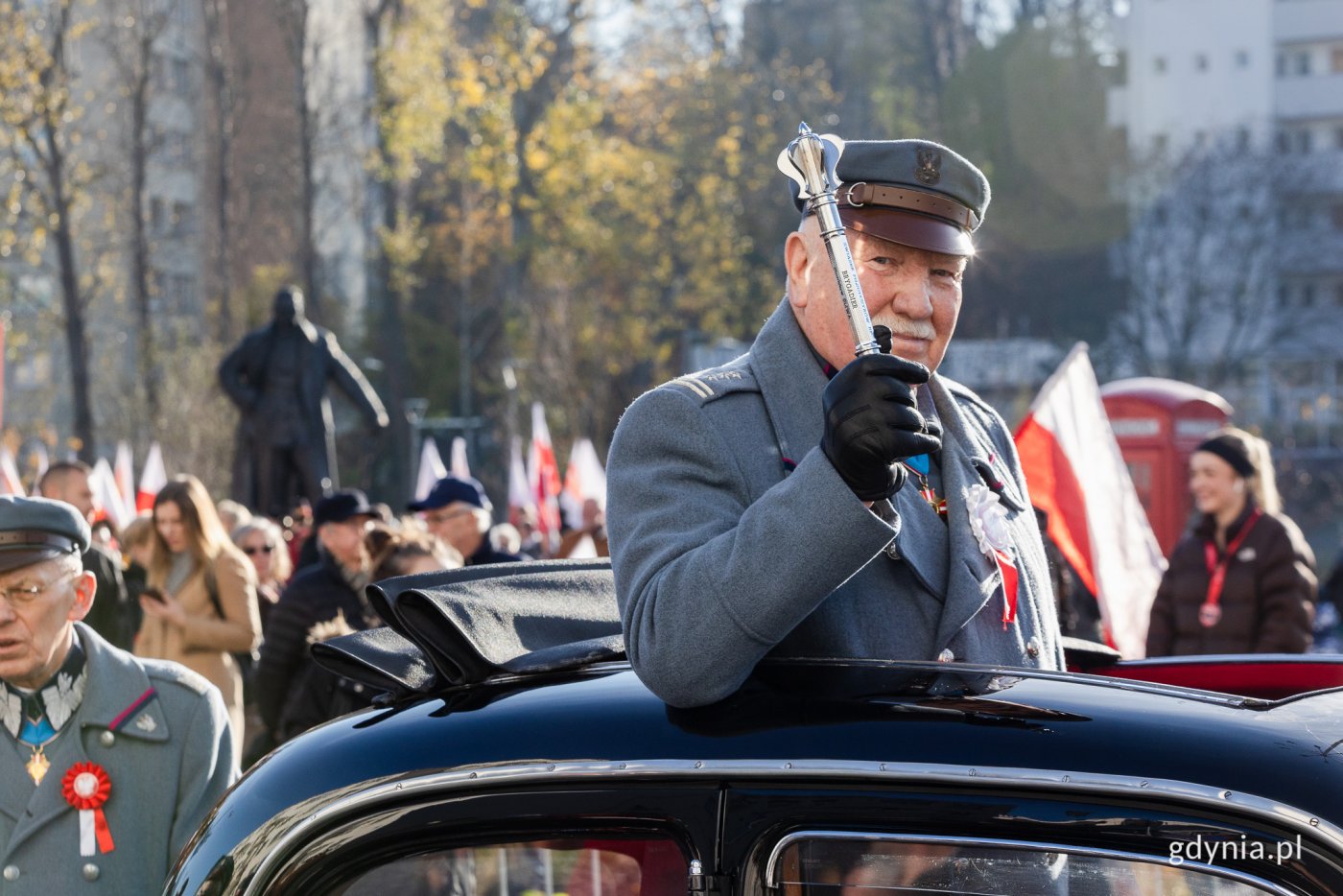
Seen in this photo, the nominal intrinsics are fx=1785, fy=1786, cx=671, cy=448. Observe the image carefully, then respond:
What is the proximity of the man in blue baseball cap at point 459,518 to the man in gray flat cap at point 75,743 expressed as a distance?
4278 millimetres

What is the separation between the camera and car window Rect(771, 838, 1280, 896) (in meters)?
1.82

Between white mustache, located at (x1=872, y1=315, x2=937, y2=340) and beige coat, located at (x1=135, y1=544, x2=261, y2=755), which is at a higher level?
white mustache, located at (x1=872, y1=315, x2=937, y2=340)

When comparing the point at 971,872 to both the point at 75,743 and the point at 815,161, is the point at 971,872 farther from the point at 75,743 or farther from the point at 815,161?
the point at 75,743

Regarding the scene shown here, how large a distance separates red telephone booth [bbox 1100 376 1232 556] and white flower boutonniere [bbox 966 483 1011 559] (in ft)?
44.7

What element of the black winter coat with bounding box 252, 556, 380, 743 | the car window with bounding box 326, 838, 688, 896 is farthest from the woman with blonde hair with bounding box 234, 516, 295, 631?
the car window with bounding box 326, 838, 688, 896

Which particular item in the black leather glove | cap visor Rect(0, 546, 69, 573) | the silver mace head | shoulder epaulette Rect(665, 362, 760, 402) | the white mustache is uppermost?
Answer: the silver mace head

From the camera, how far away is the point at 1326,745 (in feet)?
6.25

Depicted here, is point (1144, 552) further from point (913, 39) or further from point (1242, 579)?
point (913, 39)

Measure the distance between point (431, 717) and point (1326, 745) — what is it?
1052 millimetres

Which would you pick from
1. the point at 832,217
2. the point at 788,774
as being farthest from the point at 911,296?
the point at 788,774

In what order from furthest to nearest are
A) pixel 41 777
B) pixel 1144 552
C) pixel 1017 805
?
1. pixel 1144 552
2. pixel 41 777
3. pixel 1017 805

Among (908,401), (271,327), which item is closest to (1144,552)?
(908,401)

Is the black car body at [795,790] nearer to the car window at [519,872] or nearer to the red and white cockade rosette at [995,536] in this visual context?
the car window at [519,872]

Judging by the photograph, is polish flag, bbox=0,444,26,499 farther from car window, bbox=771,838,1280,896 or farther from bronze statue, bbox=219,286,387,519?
car window, bbox=771,838,1280,896
